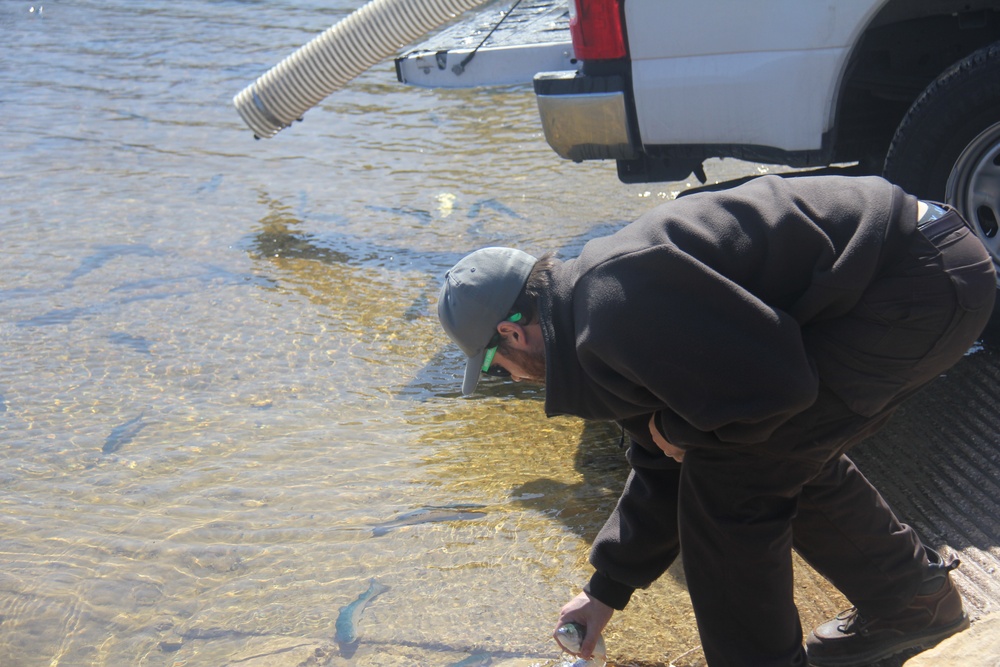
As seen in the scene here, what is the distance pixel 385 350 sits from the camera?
190 inches

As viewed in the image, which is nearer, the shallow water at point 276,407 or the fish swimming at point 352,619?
the fish swimming at point 352,619

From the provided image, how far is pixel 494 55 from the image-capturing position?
5676 mm

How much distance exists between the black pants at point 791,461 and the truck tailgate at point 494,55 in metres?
3.15

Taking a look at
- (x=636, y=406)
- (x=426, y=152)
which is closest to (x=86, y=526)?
(x=636, y=406)

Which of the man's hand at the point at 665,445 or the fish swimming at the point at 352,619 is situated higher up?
Answer: the man's hand at the point at 665,445

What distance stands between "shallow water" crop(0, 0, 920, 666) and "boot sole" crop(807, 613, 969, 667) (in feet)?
1.29

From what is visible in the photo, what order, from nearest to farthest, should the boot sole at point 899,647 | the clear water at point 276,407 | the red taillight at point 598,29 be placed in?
the boot sole at point 899,647
the clear water at point 276,407
the red taillight at point 598,29

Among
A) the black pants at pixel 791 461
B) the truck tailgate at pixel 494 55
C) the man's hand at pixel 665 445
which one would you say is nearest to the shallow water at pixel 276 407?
the black pants at pixel 791 461

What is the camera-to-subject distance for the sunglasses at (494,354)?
2.21 m

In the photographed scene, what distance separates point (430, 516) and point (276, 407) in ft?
3.91

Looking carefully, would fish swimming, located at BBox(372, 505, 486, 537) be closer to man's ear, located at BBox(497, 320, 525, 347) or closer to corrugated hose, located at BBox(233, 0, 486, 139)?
man's ear, located at BBox(497, 320, 525, 347)

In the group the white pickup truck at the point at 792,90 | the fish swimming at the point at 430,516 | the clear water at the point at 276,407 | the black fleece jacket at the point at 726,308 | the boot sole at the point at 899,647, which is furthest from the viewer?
the white pickup truck at the point at 792,90

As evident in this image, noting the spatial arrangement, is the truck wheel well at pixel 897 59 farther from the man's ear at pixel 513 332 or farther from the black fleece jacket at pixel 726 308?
the man's ear at pixel 513 332

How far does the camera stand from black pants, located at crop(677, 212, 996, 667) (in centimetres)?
209
